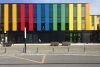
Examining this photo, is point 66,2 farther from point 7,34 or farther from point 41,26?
point 7,34

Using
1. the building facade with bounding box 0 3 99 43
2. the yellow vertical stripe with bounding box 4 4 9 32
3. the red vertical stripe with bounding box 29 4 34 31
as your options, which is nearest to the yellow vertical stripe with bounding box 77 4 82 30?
the building facade with bounding box 0 3 99 43

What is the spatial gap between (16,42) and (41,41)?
22.5 ft

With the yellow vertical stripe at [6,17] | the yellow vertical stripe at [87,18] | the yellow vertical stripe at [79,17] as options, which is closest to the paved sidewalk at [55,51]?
the yellow vertical stripe at [6,17]

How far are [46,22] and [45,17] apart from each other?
1.38 meters

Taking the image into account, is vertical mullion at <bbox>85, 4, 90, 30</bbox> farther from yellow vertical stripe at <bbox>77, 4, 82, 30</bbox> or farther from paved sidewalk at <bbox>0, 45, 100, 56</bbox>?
paved sidewalk at <bbox>0, 45, 100, 56</bbox>

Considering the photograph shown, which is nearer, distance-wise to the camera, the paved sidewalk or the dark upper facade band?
the paved sidewalk

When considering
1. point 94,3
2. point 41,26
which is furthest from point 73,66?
point 94,3

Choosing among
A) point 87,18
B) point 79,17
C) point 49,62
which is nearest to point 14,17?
point 79,17

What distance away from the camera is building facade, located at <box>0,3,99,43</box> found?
90.8m

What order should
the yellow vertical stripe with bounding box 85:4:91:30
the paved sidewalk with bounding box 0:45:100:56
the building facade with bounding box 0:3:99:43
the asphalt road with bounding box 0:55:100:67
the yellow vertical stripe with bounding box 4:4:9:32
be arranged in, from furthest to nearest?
the yellow vertical stripe with bounding box 85:4:91:30 → the building facade with bounding box 0:3:99:43 → the yellow vertical stripe with bounding box 4:4:9:32 → the paved sidewalk with bounding box 0:45:100:56 → the asphalt road with bounding box 0:55:100:67

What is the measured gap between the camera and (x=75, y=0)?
308ft

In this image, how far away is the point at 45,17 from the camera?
9088cm

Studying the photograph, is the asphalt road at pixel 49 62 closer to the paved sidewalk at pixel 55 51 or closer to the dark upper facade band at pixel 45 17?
the paved sidewalk at pixel 55 51

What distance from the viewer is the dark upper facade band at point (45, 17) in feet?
298
